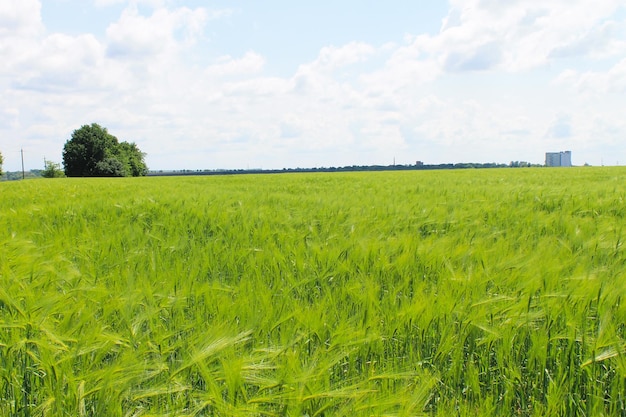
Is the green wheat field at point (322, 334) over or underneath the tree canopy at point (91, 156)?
underneath

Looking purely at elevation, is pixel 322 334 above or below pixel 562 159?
below

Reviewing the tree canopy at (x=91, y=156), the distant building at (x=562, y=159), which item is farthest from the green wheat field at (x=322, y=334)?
the distant building at (x=562, y=159)

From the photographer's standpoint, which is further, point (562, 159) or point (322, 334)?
point (562, 159)

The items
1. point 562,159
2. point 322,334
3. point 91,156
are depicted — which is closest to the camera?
point 322,334

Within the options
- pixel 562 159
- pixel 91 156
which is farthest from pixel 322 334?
pixel 562 159

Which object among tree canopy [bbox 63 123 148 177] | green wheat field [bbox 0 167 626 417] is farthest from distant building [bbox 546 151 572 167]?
green wheat field [bbox 0 167 626 417]

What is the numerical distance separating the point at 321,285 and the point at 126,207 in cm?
394

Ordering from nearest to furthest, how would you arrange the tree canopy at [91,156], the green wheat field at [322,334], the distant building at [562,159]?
the green wheat field at [322,334] < the tree canopy at [91,156] < the distant building at [562,159]

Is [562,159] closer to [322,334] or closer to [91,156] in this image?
[91,156]

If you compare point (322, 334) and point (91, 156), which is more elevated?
point (91, 156)

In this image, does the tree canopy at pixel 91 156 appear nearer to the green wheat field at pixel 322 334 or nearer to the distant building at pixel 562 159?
the green wheat field at pixel 322 334

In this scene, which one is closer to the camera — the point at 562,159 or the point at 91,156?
the point at 91,156

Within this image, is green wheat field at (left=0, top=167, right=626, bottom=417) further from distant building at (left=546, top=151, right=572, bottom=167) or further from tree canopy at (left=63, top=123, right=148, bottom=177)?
distant building at (left=546, top=151, right=572, bottom=167)

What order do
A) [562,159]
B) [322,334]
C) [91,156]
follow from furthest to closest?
[562,159] < [91,156] < [322,334]
